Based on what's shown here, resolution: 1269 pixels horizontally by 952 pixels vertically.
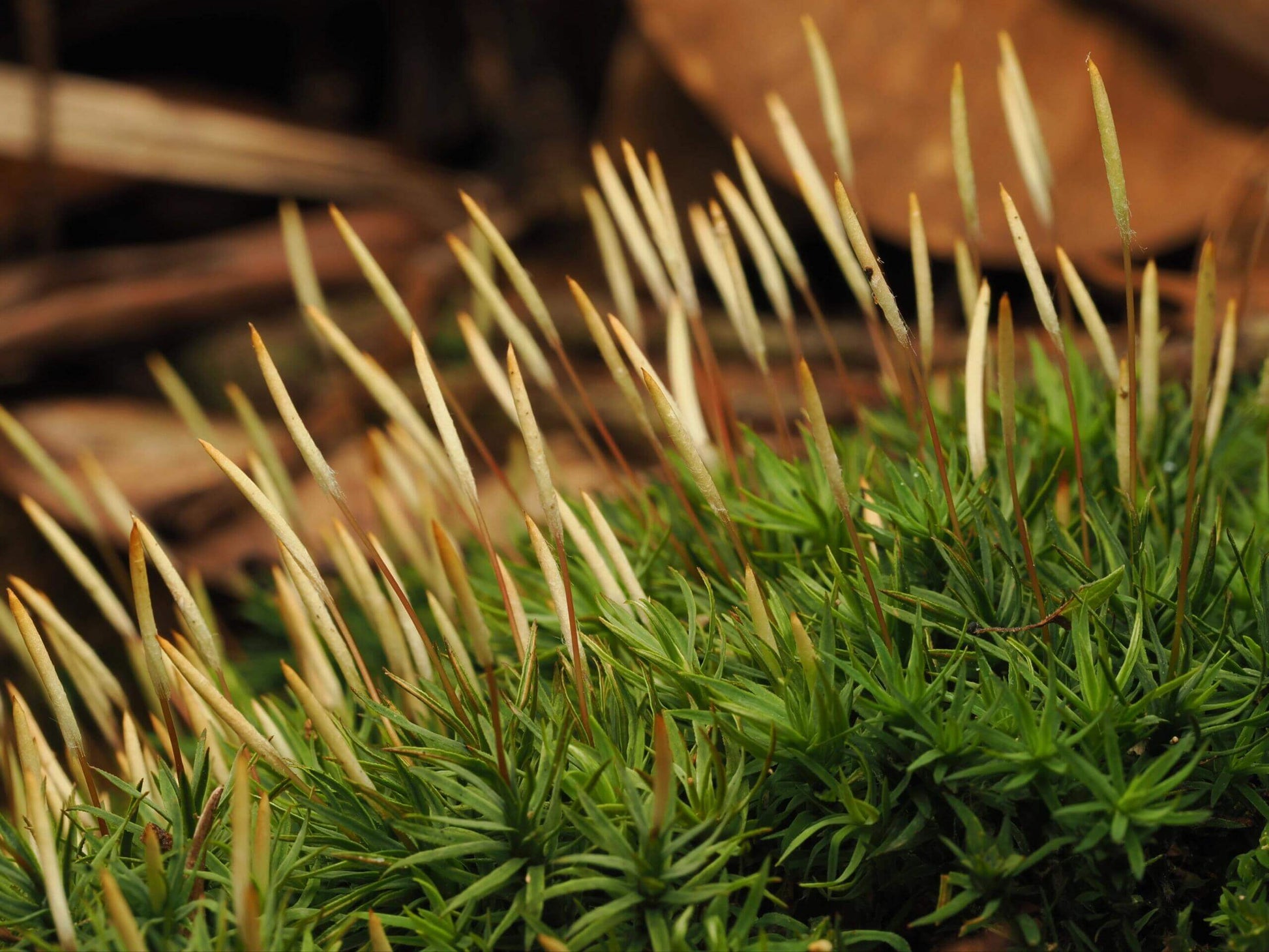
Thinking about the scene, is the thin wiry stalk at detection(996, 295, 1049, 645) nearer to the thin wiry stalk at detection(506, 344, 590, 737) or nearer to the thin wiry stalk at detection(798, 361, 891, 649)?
the thin wiry stalk at detection(798, 361, 891, 649)

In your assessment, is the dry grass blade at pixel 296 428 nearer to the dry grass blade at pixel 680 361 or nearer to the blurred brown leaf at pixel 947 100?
the dry grass blade at pixel 680 361

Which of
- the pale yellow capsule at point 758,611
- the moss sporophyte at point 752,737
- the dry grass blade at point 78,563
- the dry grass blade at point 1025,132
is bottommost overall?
the moss sporophyte at point 752,737

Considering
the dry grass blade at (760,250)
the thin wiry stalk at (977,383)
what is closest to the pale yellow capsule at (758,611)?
the thin wiry stalk at (977,383)

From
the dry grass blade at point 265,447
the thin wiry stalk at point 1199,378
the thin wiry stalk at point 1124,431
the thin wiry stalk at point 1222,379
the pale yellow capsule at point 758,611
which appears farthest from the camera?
the dry grass blade at point 265,447

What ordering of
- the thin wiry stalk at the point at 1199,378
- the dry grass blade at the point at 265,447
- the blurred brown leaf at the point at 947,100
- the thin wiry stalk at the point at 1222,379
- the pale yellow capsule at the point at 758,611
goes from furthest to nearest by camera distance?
the blurred brown leaf at the point at 947,100 → the dry grass blade at the point at 265,447 → the thin wiry stalk at the point at 1222,379 → the pale yellow capsule at the point at 758,611 → the thin wiry stalk at the point at 1199,378

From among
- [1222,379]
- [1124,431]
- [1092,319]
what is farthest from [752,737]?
[1222,379]

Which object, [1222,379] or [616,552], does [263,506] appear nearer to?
[616,552]

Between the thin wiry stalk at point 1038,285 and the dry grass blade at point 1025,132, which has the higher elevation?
the dry grass blade at point 1025,132

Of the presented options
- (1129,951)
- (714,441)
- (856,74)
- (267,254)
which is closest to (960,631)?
(1129,951)

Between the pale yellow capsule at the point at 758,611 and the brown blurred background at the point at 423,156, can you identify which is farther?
the brown blurred background at the point at 423,156
